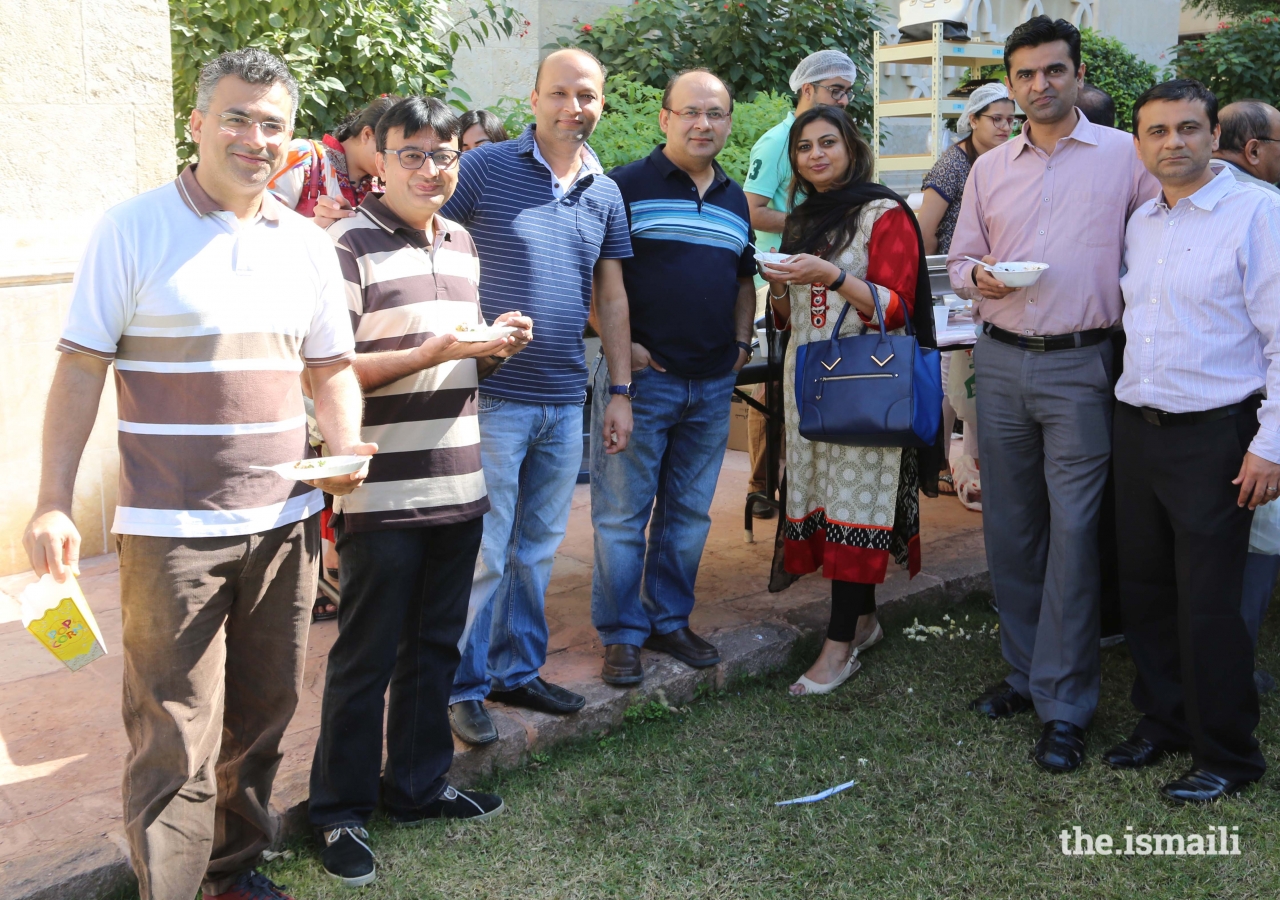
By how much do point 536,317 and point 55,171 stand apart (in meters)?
2.83

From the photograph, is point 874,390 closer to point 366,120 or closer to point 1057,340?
point 1057,340

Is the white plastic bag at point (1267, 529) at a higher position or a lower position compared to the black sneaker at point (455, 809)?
higher

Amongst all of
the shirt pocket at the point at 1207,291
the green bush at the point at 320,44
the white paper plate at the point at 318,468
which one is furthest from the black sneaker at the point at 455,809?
the green bush at the point at 320,44

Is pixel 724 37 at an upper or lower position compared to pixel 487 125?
upper

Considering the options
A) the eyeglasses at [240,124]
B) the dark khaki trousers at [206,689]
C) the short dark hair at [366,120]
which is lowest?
the dark khaki trousers at [206,689]

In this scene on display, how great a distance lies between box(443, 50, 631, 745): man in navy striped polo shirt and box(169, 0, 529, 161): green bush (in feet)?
11.3

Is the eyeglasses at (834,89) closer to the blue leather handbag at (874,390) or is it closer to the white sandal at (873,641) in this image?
the blue leather handbag at (874,390)

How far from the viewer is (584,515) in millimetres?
6094

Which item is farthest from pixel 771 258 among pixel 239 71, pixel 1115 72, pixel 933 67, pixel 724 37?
pixel 1115 72

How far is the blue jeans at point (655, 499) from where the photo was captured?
3.95 m

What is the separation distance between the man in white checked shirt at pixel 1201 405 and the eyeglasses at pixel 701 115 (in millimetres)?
1287

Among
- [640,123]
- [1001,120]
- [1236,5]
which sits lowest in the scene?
[1001,120]

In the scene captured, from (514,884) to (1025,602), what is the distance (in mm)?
2034

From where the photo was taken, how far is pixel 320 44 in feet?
21.6
